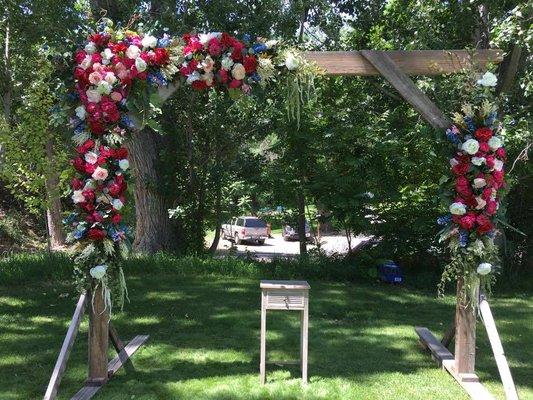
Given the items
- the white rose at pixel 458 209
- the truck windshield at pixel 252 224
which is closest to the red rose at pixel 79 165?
the white rose at pixel 458 209

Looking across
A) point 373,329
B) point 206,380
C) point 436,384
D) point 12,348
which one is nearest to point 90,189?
point 206,380

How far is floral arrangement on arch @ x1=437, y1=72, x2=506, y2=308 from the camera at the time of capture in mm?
4516

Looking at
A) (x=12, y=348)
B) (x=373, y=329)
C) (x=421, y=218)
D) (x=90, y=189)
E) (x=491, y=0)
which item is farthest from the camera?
(x=421, y=218)

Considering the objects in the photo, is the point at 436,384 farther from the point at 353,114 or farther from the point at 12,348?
the point at 353,114

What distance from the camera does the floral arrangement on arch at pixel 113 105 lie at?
4281 mm

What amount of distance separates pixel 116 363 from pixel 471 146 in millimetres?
3620

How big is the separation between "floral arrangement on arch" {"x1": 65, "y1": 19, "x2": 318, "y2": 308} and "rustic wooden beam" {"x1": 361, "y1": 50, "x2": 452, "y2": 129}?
29.3 inches

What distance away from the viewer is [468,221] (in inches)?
177

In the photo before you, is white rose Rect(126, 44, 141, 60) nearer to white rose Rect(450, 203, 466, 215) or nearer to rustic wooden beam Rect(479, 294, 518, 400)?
white rose Rect(450, 203, 466, 215)

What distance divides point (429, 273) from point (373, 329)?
337cm

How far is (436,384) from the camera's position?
4.57 m

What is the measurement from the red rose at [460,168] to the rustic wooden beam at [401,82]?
1.30 feet

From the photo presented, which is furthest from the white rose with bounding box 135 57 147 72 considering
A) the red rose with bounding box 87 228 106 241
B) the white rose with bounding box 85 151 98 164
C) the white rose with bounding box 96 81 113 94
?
the red rose with bounding box 87 228 106 241

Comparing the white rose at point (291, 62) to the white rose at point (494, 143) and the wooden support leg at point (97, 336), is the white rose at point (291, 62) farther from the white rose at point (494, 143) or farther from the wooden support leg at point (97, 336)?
the wooden support leg at point (97, 336)
